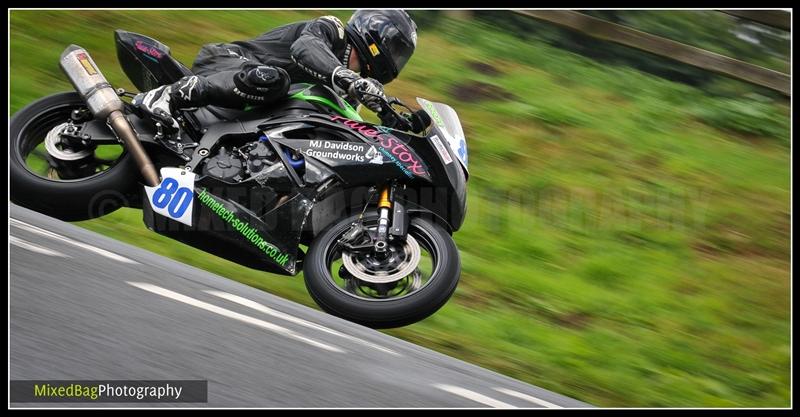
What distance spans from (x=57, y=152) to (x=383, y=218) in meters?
1.97

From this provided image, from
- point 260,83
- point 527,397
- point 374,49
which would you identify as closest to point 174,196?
point 260,83

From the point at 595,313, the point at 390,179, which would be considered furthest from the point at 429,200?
the point at 595,313

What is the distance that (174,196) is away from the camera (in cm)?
516

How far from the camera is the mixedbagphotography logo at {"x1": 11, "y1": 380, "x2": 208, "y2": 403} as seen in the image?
11.7 feet

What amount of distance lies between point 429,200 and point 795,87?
17.6 feet

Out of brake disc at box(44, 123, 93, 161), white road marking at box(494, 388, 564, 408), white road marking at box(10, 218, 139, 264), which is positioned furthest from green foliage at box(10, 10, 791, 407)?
brake disc at box(44, 123, 93, 161)

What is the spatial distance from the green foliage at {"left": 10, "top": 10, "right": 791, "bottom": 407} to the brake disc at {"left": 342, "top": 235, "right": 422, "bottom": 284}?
146 centimetres

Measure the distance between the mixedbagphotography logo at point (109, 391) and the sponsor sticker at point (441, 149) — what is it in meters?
1.91

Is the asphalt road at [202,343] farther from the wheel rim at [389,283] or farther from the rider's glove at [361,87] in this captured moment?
the rider's glove at [361,87]

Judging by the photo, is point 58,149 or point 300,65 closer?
point 300,65

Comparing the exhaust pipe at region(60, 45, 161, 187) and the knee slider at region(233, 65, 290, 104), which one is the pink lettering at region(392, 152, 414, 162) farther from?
the exhaust pipe at region(60, 45, 161, 187)

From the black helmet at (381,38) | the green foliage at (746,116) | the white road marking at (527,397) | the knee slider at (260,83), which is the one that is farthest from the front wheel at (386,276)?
the green foliage at (746,116)

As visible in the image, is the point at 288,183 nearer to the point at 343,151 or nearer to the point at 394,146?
the point at 343,151

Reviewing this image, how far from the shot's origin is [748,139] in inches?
356
